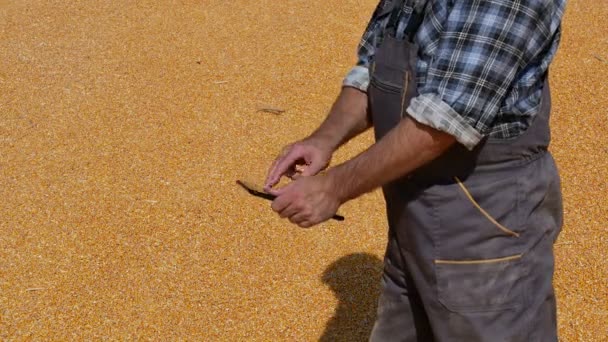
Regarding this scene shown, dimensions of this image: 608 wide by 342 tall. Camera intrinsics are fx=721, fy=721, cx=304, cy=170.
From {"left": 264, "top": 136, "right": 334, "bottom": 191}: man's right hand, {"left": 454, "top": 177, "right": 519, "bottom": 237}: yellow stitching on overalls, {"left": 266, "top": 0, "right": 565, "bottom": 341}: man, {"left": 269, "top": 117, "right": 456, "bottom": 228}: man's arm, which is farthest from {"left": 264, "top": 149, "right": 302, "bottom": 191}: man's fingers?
{"left": 454, "top": 177, "right": 519, "bottom": 237}: yellow stitching on overalls

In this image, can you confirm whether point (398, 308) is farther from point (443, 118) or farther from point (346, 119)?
point (443, 118)

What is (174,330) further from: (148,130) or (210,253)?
(148,130)

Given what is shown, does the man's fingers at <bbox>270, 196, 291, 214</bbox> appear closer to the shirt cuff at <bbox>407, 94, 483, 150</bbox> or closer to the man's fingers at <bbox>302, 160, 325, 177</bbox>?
the man's fingers at <bbox>302, 160, 325, 177</bbox>

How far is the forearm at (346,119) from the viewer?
2.48 m

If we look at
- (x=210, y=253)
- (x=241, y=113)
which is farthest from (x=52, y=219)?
(x=241, y=113)

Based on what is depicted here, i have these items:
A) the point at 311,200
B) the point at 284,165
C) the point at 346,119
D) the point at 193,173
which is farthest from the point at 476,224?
the point at 193,173

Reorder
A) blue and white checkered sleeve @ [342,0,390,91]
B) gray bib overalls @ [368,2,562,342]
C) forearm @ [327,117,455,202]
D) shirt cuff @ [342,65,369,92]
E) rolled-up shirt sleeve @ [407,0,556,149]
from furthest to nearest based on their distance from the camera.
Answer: shirt cuff @ [342,65,369,92] < blue and white checkered sleeve @ [342,0,390,91] < gray bib overalls @ [368,2,562,342] < forearm @ [327,117,455,202] < rolled-up shirt sleeve @ [407,0,556,149]

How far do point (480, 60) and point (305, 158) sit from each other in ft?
2.89

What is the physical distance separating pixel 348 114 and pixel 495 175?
2.03 ft

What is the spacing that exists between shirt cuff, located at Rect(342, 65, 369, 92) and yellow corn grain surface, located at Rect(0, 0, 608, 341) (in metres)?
1.67

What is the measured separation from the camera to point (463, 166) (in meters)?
2.05

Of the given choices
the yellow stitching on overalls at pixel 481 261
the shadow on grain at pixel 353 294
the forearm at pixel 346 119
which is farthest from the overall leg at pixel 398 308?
the shadow on grain at pixel 353 294

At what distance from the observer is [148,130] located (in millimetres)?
5254

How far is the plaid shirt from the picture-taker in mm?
1765
